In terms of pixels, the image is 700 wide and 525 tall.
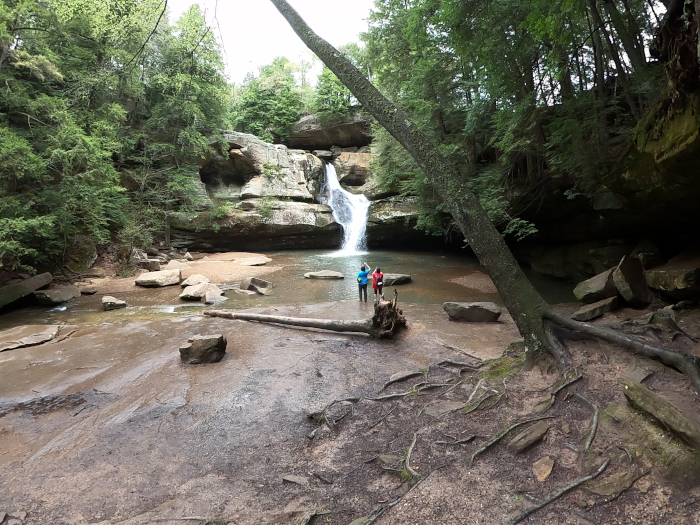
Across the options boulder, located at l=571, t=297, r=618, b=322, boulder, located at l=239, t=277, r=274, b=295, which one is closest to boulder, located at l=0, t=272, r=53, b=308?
boulder, located at l=239, t=277, r=274, b=295

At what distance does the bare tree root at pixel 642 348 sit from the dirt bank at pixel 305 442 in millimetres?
123

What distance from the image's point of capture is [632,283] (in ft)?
24.0

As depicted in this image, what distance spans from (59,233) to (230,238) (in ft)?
37.2

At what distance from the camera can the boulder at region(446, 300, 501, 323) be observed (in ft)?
28.1

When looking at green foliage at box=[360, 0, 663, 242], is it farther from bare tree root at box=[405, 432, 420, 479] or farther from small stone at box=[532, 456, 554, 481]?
bare tree root at box=[405, 432, 420, 479]

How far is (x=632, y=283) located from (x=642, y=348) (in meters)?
4.46

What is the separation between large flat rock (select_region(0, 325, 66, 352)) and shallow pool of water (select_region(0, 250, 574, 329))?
42.2 inches

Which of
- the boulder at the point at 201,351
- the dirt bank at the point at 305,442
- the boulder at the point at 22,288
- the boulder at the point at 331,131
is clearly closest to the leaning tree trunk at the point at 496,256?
the dirt bank at the point at 305,442

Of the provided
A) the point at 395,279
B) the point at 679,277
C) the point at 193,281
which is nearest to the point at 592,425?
the point at 679,277

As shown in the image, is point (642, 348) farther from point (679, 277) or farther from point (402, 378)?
point (679, 277)

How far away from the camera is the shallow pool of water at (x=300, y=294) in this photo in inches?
397

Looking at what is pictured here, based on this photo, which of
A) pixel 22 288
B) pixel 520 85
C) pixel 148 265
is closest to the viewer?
pixel 520 85

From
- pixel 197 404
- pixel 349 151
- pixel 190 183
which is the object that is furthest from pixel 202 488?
pixel 349 151

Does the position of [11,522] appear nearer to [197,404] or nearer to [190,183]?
[197,404]
